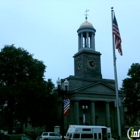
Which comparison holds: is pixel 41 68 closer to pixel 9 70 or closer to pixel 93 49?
pixel 9 70

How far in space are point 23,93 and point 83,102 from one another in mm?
22880

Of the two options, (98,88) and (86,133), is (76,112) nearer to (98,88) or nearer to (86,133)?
(98,88)

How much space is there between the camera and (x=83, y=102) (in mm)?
61719

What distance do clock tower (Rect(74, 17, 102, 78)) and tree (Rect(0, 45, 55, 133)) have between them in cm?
1930

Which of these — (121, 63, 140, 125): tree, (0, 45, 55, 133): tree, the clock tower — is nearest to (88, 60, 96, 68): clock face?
the clock tower

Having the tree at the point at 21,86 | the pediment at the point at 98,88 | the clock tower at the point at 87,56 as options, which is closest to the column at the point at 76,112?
the pediment at the point at 98,88

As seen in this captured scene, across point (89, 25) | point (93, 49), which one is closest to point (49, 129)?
point (93, 49)

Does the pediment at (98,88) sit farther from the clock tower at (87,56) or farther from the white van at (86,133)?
the white van at (86,133)

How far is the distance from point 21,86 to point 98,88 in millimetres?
23512

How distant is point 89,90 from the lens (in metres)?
59.4

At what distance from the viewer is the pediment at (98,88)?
5874 centimetres

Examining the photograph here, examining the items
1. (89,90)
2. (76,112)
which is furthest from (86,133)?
(89,90)

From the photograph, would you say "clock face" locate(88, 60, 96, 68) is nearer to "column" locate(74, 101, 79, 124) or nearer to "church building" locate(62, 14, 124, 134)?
"church building" locate(62, 14, 124, 134)

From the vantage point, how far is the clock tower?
210 feet
